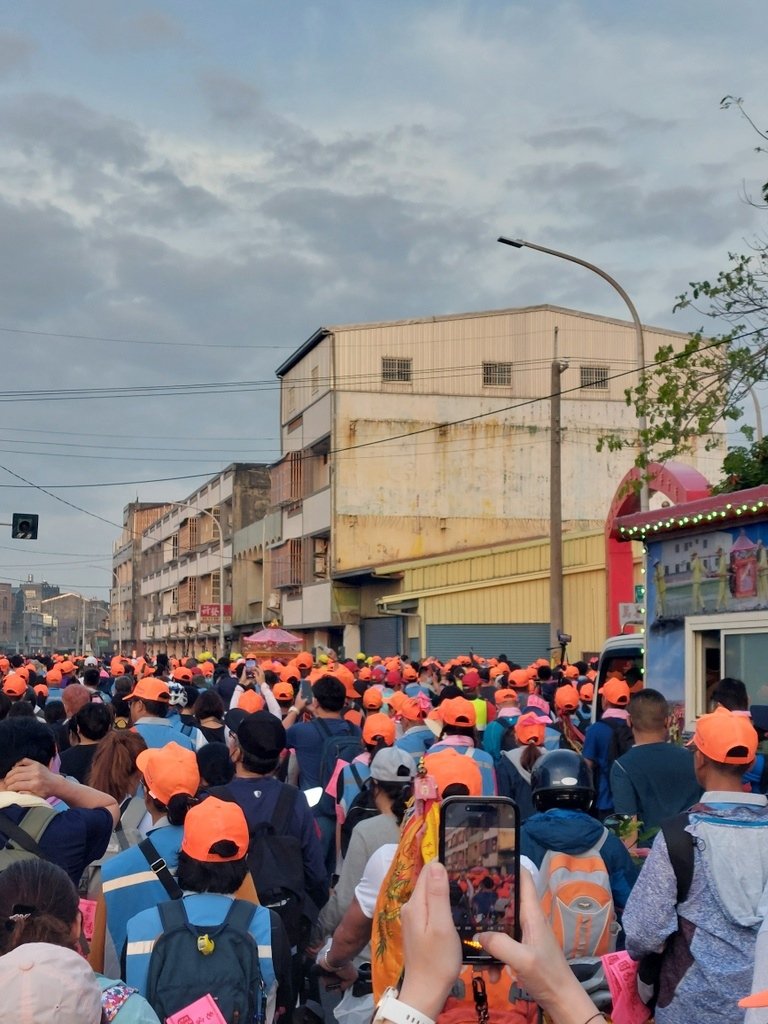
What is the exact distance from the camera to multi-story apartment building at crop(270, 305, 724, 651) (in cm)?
5188

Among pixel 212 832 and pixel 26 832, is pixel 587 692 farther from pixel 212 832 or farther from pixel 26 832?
pixel 212 832

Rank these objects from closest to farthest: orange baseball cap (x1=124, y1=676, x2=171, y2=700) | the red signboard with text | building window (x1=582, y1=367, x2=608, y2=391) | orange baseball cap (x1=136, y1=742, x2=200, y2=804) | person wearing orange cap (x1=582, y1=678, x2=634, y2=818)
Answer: orange baseball cap (x1=136, y1=742, x2=200, y2=804), orange baseball cap (x1=124, y1=676, x2=171, y2=700), person wearing orange cap (x1=582, y1=678, x2=634, y2=818), building window (x1=582, y1=367, x2=608, y2=391), the red signboard with text

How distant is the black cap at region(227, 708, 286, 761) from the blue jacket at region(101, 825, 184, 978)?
1425mm

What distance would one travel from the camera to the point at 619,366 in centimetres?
5319

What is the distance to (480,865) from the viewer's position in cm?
301

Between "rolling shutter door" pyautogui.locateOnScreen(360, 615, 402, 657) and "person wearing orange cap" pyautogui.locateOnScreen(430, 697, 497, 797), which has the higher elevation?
"rolling shutter door" pyautogui.locateOnScreen(360, 615, 402, 657)

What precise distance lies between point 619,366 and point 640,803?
46.6 meters

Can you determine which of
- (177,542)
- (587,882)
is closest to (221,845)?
(587,882)

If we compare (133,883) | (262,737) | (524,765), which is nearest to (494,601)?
(524,765)

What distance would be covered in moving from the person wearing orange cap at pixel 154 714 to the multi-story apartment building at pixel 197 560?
47452mm

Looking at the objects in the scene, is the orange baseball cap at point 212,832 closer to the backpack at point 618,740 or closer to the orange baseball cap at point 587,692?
the backpack at point 618,740

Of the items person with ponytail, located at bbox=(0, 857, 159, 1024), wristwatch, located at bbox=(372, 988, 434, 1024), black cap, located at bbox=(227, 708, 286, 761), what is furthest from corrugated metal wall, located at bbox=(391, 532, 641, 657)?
wristwatch, located at bbox=(372, 988, 434, 1024)

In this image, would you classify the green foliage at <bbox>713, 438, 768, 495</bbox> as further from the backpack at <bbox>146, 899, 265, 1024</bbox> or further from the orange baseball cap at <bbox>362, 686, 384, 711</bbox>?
the backpack at <bbox>146, 899, 265, 1024</bbox>

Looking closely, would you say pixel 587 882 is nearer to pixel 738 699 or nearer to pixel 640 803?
pixel 640 803
